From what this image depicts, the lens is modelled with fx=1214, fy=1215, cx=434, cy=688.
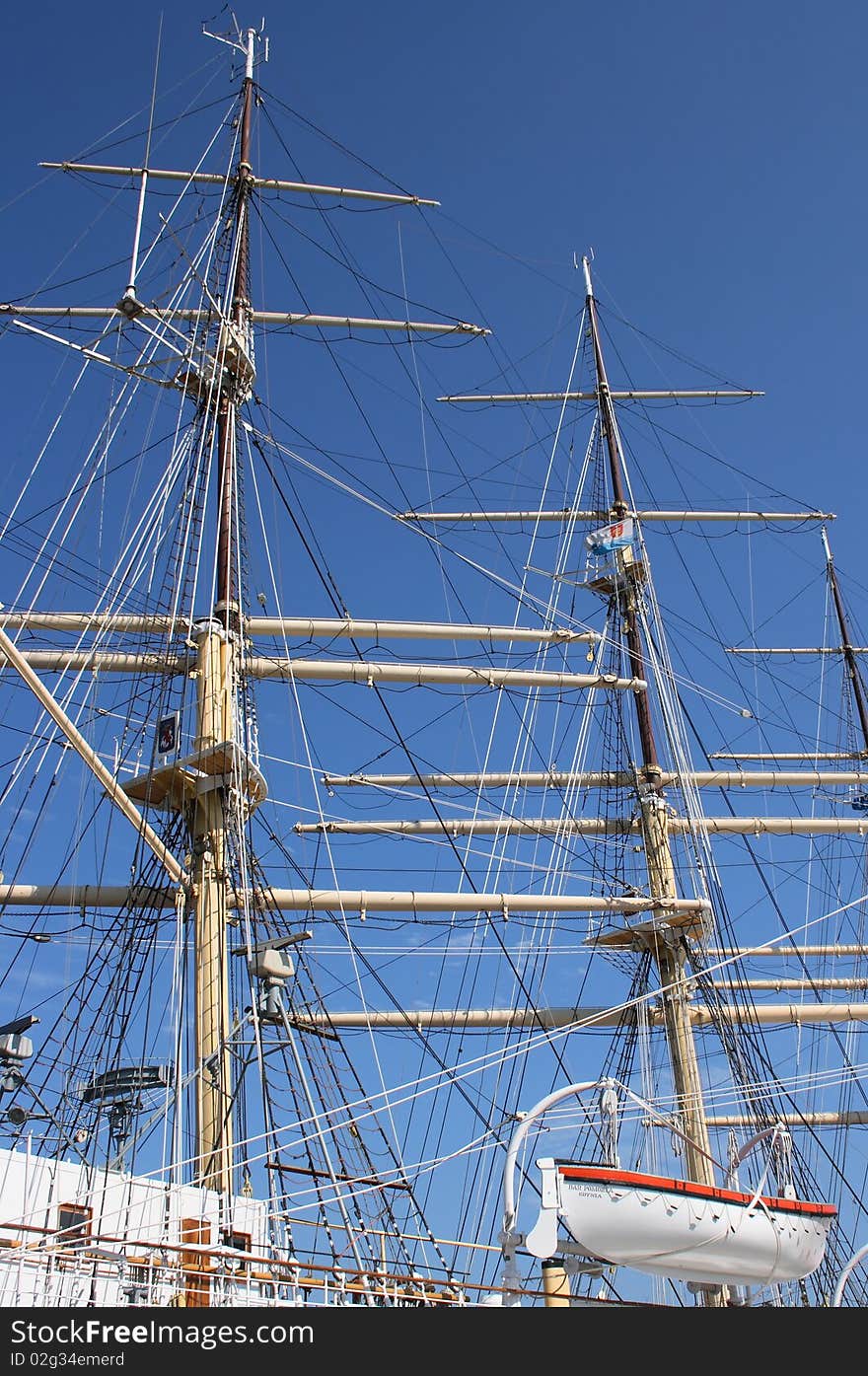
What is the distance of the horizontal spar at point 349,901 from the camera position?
19.7 meters

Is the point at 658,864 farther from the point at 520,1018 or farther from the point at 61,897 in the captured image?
the point at 61,897

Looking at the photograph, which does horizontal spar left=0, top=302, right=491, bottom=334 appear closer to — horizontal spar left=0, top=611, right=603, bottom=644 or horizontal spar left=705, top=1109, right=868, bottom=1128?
horizontal spar left=0, top=611, right=603, bottom=644

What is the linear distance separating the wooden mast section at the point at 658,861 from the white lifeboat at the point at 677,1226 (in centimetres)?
A: 987

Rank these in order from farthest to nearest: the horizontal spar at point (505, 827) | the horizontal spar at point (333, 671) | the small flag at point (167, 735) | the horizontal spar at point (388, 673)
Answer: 1. the horizontal spar at point (505, 827)
2. the horizontal spar at point (388, 673)
3. the horizontal spar at point (333, 671)
4. the small flag at point (167, 735)

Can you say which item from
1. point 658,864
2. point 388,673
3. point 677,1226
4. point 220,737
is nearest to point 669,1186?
point 677,1226

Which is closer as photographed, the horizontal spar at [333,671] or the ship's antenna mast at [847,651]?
the horizontal spar at [333,671]

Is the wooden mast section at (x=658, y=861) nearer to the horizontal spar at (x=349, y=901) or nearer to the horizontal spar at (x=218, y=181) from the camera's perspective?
the horizontal spar at (x=349, y=901)

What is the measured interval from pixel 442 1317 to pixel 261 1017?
8032 mm

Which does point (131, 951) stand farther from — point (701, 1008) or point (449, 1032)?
point (701, 1008)

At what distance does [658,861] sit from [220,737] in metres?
14.4

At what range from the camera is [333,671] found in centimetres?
2588

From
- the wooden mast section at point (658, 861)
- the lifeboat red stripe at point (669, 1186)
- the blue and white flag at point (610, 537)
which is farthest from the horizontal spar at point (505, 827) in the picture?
the lifeboat red stripe at point (669, 1186)

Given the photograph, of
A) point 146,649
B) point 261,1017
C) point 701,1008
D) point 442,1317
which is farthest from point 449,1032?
point 442,1317

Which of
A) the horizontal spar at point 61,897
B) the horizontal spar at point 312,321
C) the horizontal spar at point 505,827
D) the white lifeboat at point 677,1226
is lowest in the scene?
the white lifeboat at point 677,1226
